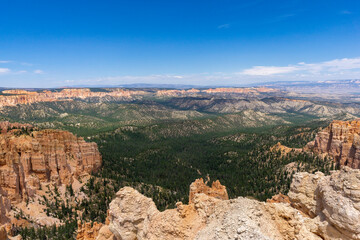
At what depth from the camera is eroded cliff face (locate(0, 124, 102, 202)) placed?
49.6 metres

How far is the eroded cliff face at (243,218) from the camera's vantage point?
1037 cm

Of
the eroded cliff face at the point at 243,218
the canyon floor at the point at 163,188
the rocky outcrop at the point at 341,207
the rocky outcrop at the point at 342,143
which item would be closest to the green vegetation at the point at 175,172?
the canyon floor at the point at 163,188

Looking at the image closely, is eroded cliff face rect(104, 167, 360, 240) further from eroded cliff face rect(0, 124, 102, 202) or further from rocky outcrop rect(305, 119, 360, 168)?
rocky outcrop rect(305, 119, 360, 168)

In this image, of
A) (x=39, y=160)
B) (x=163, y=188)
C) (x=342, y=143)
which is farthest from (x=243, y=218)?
(x=342, y=143)

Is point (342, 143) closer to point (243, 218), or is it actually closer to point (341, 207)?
point (341, 207)

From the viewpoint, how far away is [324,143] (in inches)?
3255

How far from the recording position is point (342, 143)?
73688mm

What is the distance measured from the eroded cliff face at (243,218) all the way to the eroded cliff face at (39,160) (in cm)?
4651

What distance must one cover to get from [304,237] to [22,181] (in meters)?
61.0

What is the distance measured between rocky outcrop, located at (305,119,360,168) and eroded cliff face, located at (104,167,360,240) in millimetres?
66752

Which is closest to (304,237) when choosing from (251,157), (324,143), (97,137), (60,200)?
(60,200)

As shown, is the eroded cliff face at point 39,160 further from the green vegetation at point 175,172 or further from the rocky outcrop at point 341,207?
the rocky outcrop at point 341,207

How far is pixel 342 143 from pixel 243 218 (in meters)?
83.3

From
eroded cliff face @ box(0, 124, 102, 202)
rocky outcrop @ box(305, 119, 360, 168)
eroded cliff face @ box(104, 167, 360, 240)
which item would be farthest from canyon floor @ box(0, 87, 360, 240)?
rocky outcrop @ box(305, 119, 360, 168)
